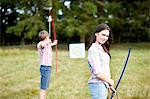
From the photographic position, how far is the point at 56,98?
7.02 m

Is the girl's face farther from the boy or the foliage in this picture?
the foliage

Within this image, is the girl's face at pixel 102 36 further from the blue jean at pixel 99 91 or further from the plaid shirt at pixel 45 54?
the plaid shirt at pixel 45 54

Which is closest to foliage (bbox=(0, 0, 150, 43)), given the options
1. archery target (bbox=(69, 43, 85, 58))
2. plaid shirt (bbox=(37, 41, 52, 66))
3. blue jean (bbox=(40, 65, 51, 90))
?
archery target (bbox=(69, 43, 85, 58))

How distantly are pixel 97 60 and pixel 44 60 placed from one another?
2.73 meters

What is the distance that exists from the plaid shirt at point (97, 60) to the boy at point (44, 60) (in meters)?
2.55

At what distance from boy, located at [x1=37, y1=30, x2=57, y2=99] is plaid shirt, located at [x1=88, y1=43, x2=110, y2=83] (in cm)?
255

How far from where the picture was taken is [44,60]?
20.1 ft

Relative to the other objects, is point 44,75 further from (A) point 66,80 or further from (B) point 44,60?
(A) point 66,80

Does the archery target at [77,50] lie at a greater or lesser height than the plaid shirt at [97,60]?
lesser

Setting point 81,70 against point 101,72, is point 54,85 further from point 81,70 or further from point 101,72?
point 101,72

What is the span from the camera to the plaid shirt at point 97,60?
137 inches

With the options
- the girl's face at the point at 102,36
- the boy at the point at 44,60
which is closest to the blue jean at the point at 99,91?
the girl's face at the point at 102,36

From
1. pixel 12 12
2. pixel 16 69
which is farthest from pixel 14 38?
pixel 16 69

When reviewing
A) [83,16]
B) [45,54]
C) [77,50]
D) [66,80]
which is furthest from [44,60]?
[83,16]
